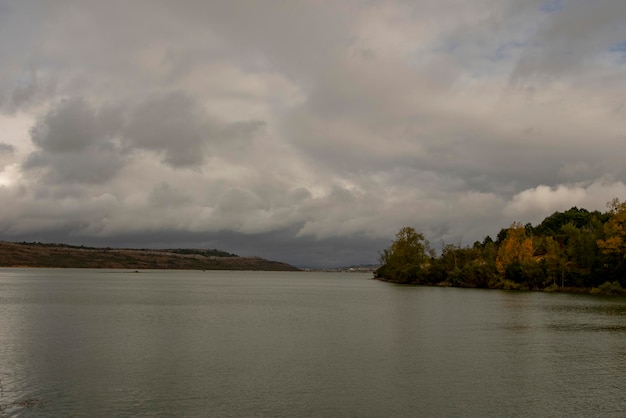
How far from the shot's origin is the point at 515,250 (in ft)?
484

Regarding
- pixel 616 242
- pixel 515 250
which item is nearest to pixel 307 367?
pixel 616 242

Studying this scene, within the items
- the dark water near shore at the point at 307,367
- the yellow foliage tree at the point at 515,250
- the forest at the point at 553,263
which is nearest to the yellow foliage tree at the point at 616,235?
the forest at the point at 553,263

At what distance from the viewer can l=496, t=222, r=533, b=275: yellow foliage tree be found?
478 feet

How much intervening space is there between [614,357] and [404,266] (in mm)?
161041

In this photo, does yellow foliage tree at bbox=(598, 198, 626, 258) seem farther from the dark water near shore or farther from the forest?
the dark water near shore

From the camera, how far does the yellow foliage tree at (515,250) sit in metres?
146

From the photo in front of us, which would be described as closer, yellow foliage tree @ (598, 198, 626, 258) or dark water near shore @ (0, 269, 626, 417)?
dark water near shore @ (0, 269, 626, 417)

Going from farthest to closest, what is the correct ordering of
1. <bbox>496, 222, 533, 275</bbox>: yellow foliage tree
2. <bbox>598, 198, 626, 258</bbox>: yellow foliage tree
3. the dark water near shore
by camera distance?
<bbox>496, 222, 533, 275</bbox>: yellow foliage tree
<bbox>598, 198, 626, 258</bbox>: yellow foliage tree
the dark water near shore

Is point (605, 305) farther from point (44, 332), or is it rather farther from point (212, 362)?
point (44, 332)

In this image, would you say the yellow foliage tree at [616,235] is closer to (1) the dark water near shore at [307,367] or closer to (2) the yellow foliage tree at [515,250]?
(2) the yellow foliage tree at [515,250]

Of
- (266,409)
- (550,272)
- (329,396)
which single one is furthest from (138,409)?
(550,272)

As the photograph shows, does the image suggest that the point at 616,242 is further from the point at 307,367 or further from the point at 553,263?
the point at 307,367

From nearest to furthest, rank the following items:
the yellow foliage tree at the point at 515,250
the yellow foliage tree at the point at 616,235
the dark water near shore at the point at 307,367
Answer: the dark water near shore at the point at 307,367, the yellow foliage tree at the point at 616,235, the yellow foliage tree at the point at 515,250

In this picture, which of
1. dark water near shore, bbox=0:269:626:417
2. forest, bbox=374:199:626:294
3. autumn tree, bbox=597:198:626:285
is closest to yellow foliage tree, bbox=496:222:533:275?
forest, bbox=374:199:626:294
